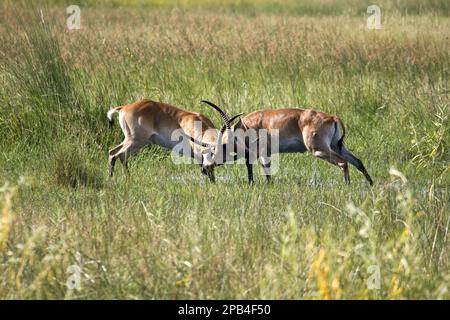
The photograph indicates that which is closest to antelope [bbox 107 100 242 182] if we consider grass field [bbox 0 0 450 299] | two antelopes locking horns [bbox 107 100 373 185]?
two antelopes locking horns [bbox 107 100 373 185]

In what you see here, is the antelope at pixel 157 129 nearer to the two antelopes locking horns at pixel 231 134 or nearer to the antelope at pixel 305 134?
the two antelopes locking horns at pixel 231 134

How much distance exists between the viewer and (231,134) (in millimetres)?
9812

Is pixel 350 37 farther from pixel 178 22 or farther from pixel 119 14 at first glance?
pixel 119 14

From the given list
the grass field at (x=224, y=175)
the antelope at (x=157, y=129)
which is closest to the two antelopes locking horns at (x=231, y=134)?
the antelope at (x=157, y=129)

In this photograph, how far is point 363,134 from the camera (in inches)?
438

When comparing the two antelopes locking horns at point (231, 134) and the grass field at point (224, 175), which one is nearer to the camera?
the grass field at point (224, 175)

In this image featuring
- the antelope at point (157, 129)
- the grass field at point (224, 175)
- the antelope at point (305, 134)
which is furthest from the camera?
the antelope at point (157, 129)

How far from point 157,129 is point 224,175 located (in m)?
0.79

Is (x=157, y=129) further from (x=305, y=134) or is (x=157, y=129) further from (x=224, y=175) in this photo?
(x=305, y=134)

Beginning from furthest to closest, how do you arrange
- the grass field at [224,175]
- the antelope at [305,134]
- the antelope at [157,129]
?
1. the antelope at [157,129]
2. the antelope at [305,134]
3. the grass field at [224,175]

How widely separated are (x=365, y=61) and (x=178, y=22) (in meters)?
6.03

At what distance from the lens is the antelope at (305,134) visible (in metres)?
9.60

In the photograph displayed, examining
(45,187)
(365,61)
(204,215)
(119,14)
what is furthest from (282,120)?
(119,14)

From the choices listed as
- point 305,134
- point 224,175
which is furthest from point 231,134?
point 305,134
